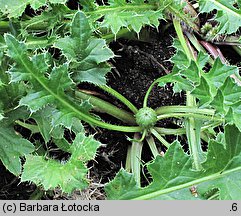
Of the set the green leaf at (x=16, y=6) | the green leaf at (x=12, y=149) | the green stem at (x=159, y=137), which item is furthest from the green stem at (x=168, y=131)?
the green leaf at (x=16, y=6)

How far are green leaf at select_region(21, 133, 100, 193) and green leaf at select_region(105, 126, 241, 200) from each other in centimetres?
12

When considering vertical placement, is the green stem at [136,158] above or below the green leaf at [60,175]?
below

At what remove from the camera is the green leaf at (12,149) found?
1.97 metres

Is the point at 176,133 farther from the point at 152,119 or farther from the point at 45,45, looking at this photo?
the point at 45,45

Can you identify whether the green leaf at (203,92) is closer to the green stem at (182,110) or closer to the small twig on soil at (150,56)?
the green stem at (182,110)

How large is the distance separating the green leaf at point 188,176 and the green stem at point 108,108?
1.43ft

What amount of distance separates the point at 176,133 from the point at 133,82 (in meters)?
0.33

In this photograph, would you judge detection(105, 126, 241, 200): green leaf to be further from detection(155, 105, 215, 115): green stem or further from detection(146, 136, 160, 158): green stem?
detection(146, 136, 160, 158): green stem

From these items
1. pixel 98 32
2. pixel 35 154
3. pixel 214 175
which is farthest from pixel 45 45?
pixel 214 175

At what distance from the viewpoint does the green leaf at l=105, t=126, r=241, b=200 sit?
73.1 inches

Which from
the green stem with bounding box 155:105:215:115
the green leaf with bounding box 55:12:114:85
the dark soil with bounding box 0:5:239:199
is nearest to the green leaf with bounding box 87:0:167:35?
the green leaf with bounding box 55:12:114:85

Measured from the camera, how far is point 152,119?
2.14 meters

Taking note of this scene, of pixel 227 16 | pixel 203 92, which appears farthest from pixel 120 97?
pixel 227 16

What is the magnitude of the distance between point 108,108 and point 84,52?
33cm
